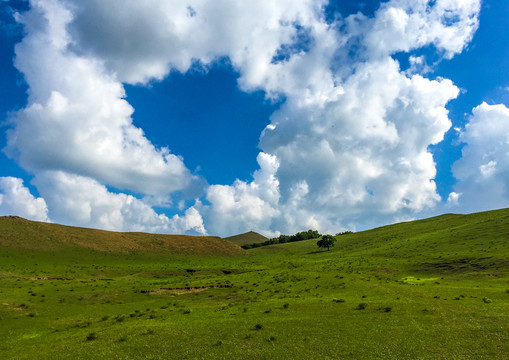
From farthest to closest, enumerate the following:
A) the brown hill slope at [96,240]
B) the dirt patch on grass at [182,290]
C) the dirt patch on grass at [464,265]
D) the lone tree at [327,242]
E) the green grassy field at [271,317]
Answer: the lone tree at [327,242] < the brown hill slope at [96,240] < the dirt patch on grass at [464,265] < the dirt patch on grass at [182,290] < the green grassy field at [271,317]

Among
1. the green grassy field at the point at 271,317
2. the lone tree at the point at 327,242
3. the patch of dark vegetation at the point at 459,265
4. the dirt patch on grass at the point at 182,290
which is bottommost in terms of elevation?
the dirt patch on grass at the point at 182,290

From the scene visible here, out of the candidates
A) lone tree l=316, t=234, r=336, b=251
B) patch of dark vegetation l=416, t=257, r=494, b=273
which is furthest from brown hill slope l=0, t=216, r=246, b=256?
patch of dark vegetation l=416, t=257, r=494, b=273

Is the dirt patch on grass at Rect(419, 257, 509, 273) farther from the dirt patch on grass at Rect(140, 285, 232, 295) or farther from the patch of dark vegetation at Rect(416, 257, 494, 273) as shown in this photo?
the dirt patch on grass at Rect(140, 285, 232, 295)

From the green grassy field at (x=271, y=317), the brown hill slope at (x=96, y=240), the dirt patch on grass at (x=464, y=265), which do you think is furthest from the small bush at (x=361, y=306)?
the brown hill slope at (x=96, y=240)

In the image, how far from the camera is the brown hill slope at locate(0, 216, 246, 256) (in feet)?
324

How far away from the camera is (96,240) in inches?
4688

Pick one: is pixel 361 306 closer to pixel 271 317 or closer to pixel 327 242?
pixel 271 317

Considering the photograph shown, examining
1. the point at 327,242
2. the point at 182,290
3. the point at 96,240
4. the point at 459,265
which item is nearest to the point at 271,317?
the point at 182,290

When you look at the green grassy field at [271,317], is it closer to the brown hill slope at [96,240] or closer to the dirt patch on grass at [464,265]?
the dirt patch on grass at [464,265]

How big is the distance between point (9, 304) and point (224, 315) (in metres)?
30.9

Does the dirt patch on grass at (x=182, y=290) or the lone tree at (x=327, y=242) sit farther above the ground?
the lone tree at (x=327, y=242)

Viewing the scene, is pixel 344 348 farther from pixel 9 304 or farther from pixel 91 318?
pixel 9 304

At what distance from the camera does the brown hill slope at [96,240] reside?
324 feet

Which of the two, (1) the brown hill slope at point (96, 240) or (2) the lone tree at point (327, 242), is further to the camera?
(2) the lone tree at point (327, 242)
